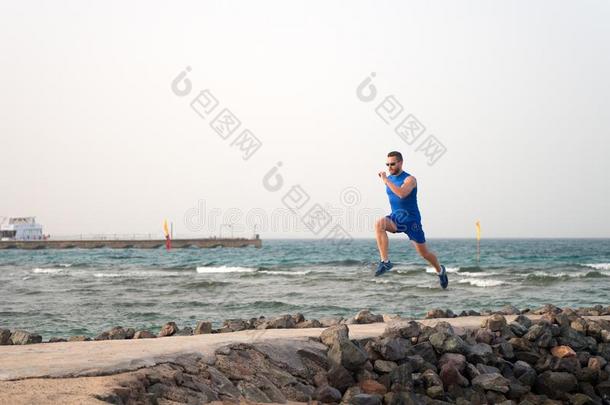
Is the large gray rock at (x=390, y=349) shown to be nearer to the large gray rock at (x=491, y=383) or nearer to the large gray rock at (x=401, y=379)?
the large gray rock at (x=401, y=379)

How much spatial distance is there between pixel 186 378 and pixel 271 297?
1801 cm

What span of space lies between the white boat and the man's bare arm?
108 m

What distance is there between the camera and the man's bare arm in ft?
27.8

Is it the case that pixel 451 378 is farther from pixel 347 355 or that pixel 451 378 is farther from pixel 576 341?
pixel 576 341

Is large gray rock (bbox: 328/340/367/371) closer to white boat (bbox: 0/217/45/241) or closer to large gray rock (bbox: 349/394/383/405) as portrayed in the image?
large gray rock (bbox: 349/394/383/405)

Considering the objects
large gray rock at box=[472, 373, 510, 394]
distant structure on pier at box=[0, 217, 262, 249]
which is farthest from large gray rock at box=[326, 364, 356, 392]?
distant structure on pier at box=[0, 217, 262, 249]

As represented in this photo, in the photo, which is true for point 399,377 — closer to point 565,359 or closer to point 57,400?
point 565,359

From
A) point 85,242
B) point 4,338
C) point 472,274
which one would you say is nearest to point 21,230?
point 85,242

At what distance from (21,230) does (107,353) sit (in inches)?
4264

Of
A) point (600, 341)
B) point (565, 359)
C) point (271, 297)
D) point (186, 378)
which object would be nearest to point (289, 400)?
point (186, 378)

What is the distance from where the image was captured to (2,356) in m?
8.23

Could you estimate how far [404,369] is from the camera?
28.9 feet

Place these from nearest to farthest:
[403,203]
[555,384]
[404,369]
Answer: [403,203] → [404,369] → [555,384]

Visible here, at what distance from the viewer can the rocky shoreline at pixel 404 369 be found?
298 inches
